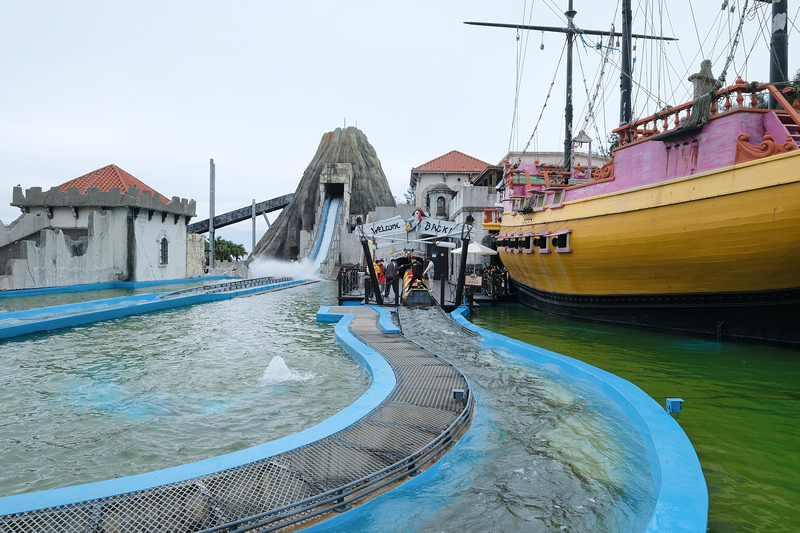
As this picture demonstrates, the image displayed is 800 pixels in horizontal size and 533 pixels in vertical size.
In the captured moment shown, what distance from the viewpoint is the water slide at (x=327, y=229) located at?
133ft

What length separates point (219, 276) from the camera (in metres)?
34.4

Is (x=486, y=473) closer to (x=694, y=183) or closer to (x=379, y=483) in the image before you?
(x=379, y=483)

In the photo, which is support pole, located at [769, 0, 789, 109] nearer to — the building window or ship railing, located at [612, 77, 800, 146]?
ship railing, located at [612, 77, 800, 146]

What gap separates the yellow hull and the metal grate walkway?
285 inches

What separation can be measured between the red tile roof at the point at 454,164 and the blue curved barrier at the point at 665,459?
36.8 metres

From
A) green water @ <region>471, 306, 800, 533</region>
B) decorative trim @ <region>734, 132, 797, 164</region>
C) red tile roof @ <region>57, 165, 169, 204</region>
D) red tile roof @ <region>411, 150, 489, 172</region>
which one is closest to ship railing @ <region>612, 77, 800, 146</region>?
decorative trim @ <region>734, 132, 797, 164</region>

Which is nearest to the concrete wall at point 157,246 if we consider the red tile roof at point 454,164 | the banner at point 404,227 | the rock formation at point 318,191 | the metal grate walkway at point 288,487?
the banner at point 404,227

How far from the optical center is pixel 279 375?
738 cm

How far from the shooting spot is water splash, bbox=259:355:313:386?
712cm

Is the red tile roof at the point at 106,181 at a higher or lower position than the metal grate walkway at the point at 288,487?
higher

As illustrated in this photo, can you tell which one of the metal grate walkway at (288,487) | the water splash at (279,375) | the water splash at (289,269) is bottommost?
the water splash at (279,375)

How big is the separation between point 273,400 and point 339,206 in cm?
4150

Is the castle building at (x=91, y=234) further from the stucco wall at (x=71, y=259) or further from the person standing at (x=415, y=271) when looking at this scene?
the person standing at (x=415, y=271)

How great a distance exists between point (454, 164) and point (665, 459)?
4113 cm
